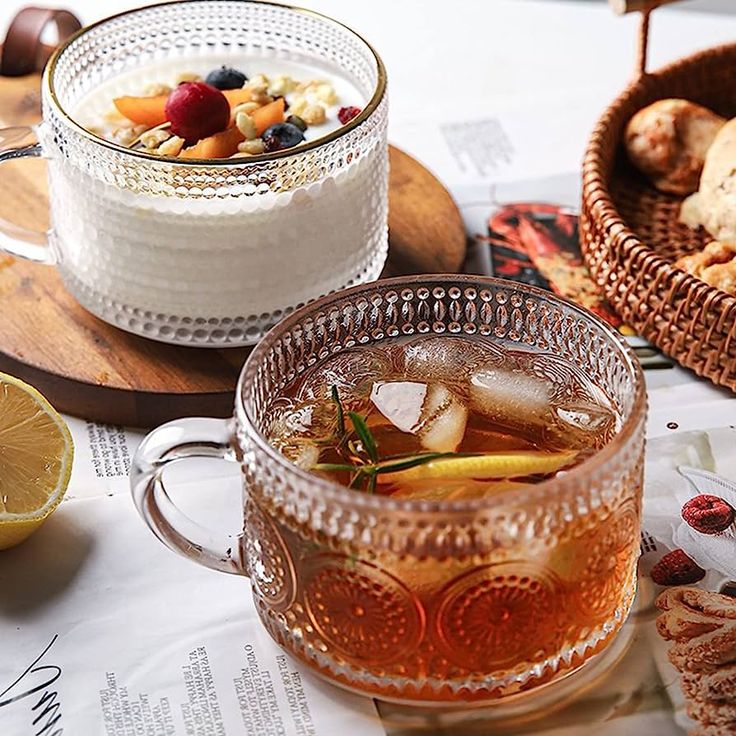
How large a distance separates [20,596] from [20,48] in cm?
78

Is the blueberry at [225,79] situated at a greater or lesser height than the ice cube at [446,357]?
greater

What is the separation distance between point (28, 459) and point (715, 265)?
60 centimetres

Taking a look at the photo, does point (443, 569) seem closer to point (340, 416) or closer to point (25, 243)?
point (340, 416)

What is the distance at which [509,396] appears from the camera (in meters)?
0.91

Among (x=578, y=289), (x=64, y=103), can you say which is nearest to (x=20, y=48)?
(x=64, y=103)

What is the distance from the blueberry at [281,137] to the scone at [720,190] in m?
0.39

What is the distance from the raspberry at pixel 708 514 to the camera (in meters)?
0.96

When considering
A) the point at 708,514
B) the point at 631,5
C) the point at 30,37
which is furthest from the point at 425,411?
the point at 30,37

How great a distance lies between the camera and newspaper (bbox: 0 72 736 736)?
83cm

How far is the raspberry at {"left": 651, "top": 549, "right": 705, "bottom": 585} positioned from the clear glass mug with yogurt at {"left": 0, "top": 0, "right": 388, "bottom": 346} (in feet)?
1.23

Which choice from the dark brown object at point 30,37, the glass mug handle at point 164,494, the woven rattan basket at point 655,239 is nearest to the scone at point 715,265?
the woven rattan basket at point 655,239

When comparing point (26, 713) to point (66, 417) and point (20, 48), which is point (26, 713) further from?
point (20, 48)

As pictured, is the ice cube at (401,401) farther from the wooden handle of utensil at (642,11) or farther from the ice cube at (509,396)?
the wooden handle of utensil at (642,11)

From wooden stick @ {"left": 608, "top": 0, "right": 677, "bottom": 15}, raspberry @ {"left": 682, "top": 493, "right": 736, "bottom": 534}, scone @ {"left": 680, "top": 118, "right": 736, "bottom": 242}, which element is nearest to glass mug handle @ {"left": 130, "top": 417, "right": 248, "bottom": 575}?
raspberry @ {"left": 682, "top": 493, "right": 736, "bottom": 534}
